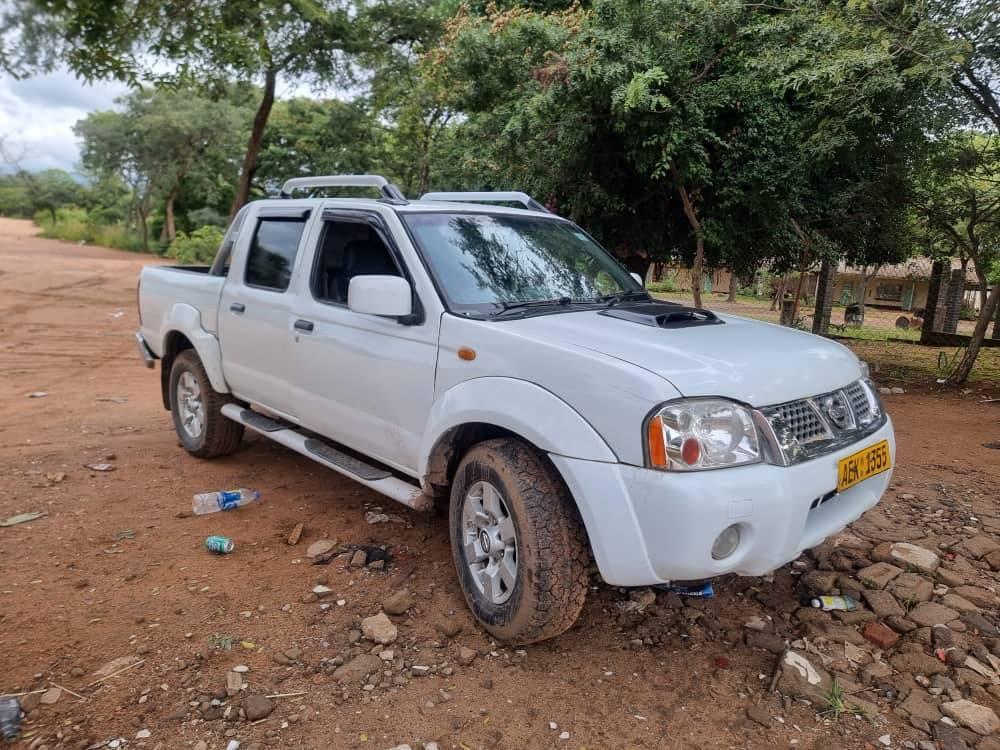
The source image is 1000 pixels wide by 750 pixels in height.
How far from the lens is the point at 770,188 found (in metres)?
8.01

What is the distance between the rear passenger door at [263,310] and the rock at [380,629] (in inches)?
59.9

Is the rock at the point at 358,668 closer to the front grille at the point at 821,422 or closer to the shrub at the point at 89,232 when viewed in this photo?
the front grille at the point at 821,422

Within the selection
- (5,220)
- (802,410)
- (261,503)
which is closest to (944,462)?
(802,410)

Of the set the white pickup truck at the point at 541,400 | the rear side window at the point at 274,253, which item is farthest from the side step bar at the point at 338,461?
the rear side window at the point at 274,253

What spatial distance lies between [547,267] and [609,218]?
6158mm

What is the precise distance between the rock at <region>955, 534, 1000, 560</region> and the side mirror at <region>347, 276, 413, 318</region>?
317 cm

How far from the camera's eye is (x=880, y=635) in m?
3.04

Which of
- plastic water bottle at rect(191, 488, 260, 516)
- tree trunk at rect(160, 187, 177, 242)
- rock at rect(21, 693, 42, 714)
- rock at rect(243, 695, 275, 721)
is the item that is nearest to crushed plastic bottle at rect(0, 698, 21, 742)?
rock at rect(21, 693, 42, 714)

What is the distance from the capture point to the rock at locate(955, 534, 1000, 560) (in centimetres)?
385

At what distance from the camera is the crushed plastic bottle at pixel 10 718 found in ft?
8.00

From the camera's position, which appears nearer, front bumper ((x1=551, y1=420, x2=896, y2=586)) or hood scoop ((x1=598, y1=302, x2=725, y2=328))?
front bumper ((x1=551, y1=420, x2=896, y2=586))

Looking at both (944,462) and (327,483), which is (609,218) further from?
(327,483)

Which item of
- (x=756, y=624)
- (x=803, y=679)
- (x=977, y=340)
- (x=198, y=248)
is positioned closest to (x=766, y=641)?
(x=756, y=624)

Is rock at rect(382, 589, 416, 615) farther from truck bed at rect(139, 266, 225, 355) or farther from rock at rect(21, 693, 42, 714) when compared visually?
truck bed at rect(139, 266, 225, 355)
